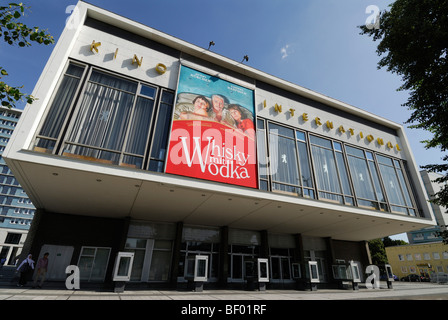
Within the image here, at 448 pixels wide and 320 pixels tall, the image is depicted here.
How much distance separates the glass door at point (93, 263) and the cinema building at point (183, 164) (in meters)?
0.06

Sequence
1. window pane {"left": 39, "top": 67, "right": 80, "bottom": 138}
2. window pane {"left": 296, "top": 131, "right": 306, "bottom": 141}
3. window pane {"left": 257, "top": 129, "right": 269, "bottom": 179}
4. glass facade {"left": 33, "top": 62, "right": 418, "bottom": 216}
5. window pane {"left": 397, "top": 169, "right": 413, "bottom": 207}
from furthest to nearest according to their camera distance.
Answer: window pane {"left": 397, "top": 169, "right": 413, "bottom": 207} → window pane {"left": 296, "top": 131, "right": 306, "bottom": 141} → window pane {"left": 257, "top": 129, "right": 269, "bottom": 179} → glass facade {"left": 33, "top": 62, "right": 418, "bottom": 216} → window pane {"left": 39, "top": 67, "right": 80, "bottom": 138}

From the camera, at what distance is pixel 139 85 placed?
11.7 m

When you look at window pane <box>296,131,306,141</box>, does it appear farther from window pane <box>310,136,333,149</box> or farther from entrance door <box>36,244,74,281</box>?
entrance door <box>36,244,74,281</box>

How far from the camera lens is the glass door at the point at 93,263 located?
12.9 m

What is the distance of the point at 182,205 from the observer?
40.8 feet

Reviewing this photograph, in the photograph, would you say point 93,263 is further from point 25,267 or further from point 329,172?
point 329,172

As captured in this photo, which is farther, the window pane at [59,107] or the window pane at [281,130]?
the window pane at [281,130]

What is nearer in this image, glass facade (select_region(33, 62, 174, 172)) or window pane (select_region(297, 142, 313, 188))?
glass facade (select_region(33, 62, 174, 172))

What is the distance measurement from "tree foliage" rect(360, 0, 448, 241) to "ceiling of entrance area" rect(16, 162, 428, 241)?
608cm

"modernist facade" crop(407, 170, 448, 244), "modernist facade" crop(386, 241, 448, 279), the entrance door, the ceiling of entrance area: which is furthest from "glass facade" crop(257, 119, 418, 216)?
"modernist facade" crop(407, 170, 448, 244)

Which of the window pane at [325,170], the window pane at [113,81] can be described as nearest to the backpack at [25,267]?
the window pane at [113,81]

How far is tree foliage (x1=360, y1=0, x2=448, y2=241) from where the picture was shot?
851 cm

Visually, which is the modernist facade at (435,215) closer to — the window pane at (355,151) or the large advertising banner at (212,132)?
the window pane at (355,151)
